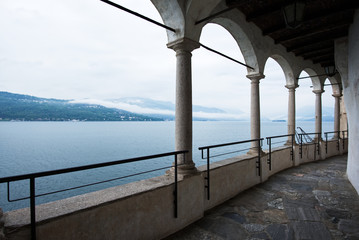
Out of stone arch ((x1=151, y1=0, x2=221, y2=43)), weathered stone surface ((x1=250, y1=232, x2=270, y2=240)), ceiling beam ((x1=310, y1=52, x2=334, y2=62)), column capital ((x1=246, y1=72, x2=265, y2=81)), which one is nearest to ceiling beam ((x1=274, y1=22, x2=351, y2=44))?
column capital ((x1=246, y1=72, x2=265, y2=81))

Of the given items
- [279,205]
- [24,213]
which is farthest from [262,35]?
[24,213]

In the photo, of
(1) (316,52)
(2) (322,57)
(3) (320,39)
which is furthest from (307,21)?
(2) (322,57)

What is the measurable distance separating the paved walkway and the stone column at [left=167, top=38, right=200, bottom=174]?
0.95m

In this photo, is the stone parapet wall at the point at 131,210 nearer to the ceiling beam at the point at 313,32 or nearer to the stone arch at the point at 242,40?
the stone arch at the point at 242,40

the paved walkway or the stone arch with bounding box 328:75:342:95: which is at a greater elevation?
the stone arch with bounding box 328:75:342:95

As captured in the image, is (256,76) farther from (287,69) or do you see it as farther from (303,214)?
(303,214)

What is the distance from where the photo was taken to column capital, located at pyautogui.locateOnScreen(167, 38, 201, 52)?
3.26 meters

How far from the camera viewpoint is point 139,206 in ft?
8.38

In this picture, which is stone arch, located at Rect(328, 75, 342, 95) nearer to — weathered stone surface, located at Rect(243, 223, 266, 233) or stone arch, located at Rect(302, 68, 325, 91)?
stone arch, located at Rect(302, 68, 325, 91)

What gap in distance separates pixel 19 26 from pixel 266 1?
420 feet

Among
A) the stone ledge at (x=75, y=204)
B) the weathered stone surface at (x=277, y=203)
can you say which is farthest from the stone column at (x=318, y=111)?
the stone ledge at (x=75, y=204)

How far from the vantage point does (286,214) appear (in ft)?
11.4

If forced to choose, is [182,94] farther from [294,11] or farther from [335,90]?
[335,90]

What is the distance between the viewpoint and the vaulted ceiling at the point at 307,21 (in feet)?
15.0
